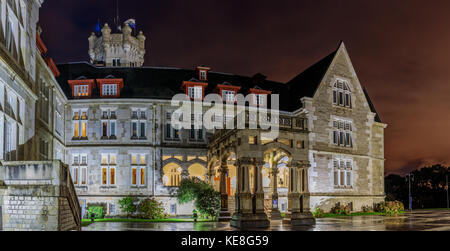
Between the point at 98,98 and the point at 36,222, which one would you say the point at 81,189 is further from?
the point at 36,222

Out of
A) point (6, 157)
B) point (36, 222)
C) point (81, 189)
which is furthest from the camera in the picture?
point (81, 189)

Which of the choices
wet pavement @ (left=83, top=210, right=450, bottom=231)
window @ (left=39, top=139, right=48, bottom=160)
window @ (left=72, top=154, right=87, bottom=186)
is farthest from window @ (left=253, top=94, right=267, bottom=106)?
window @ (left=39, top=139, right=48, bottom=160)

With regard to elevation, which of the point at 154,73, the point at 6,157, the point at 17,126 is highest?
the point at 154,73

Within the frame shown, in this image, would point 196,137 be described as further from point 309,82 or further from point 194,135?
point 309,82

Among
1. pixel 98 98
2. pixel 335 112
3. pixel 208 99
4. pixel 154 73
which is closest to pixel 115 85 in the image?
pixel 98 98

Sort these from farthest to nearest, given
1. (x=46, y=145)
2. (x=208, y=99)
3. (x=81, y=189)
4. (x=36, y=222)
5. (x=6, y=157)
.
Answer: (x=208, y=99)
(x=81, y=189)
(x=46, y=145)
(x=6, y=157)
(x=36, y=222)

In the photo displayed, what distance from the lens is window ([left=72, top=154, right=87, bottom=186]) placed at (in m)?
39.3

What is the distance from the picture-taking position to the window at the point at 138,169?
39.7 metres

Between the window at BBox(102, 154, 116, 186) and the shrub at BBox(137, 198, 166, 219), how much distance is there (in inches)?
149

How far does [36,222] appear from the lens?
2006 centimetres

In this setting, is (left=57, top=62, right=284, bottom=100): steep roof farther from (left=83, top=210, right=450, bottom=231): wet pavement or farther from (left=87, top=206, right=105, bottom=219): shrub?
(left=83, top=210, right=450, bottom=231): wet pavement

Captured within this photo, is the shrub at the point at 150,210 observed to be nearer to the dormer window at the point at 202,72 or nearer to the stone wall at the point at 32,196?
the dormer window at the point at 202,72

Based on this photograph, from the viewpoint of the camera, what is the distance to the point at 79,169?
130ft
